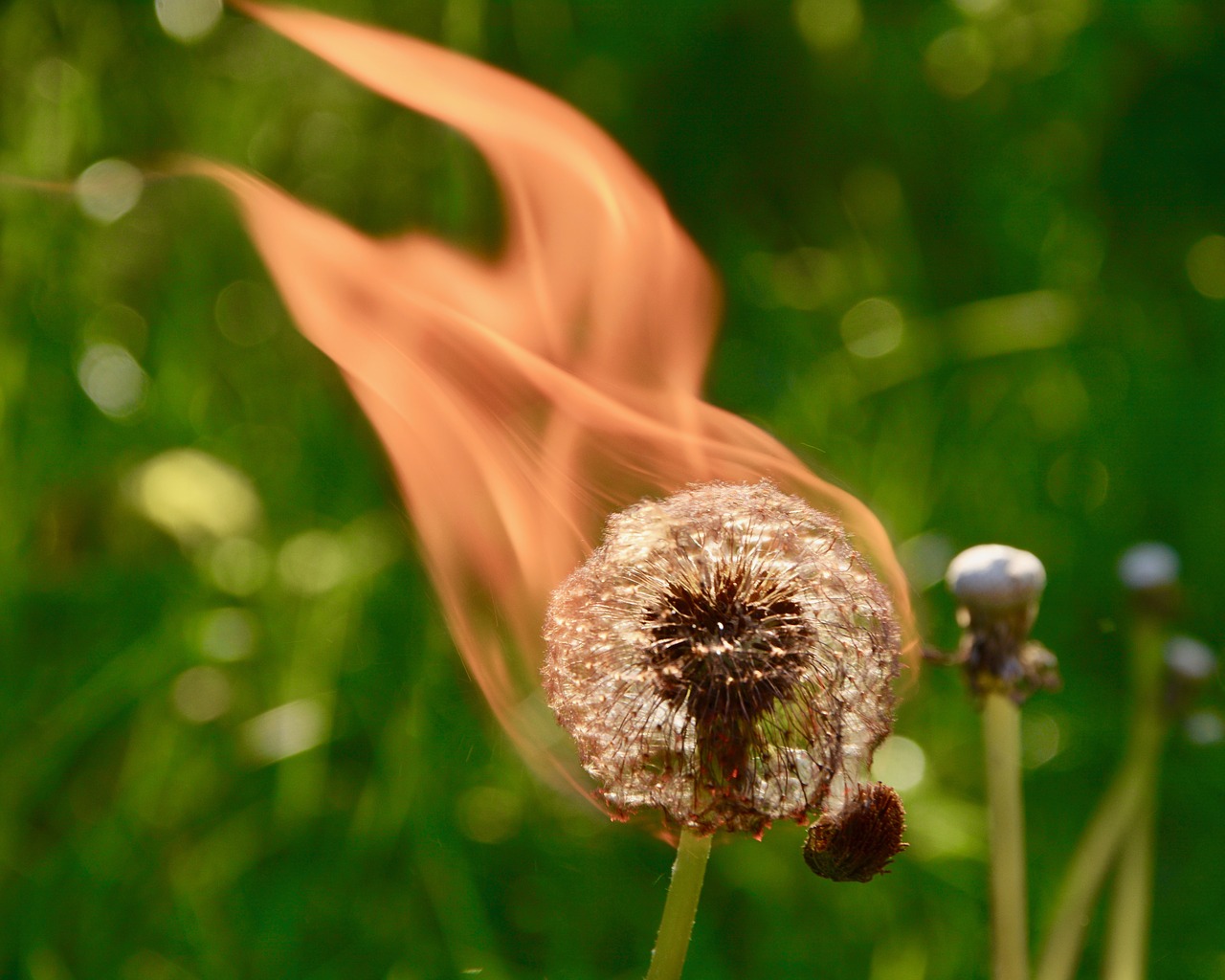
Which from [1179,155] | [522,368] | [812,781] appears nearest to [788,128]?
[1179,155]

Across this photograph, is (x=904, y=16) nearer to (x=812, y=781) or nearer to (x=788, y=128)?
(x=788, y=128)

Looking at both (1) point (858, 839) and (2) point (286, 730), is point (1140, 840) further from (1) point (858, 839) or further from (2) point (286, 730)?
(2) point (286, 730)

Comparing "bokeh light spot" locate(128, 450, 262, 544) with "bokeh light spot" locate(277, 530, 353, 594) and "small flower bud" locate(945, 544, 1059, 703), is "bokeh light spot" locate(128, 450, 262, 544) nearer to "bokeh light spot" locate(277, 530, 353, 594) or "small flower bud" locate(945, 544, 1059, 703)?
"bokeh light spot" locate(277, 530, 353, 594)

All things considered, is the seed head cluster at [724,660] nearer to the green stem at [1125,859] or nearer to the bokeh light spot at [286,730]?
the green stem at [1125,859]

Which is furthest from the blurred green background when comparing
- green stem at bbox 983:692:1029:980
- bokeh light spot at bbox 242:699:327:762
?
green stem at bbox 983:692:1029:980

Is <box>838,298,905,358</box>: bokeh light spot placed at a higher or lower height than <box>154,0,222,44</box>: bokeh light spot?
lower

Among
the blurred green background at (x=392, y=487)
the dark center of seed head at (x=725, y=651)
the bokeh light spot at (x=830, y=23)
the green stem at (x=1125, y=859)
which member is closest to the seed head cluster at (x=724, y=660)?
the dark center of seed head at (x=725, y=651)
